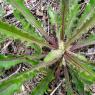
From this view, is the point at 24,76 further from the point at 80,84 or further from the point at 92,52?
the point at 92,52

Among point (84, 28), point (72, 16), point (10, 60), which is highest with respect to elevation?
point (72, 16)

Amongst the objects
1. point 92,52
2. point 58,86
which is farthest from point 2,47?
point 92,52

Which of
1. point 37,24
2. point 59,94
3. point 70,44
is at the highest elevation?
point 37,24

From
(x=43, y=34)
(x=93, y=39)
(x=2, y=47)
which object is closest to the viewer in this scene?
(x=93, y=39)

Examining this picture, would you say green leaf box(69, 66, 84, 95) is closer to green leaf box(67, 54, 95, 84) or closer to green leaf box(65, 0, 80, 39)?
green leaf box(67, 54, 95, 84)

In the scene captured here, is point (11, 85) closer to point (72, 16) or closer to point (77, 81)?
point (77, 81)

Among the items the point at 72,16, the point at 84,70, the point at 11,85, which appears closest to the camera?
the point at 11,85

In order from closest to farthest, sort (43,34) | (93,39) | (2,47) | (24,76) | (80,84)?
(24,76) < (80,84) < (93,39) < (43,34) < (2,47)

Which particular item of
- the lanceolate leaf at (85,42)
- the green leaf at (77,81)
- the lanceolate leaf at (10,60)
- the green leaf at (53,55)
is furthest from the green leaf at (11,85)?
the lanceolate leaf at (85,42)

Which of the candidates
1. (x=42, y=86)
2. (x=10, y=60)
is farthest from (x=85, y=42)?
(x=10, y=60)
